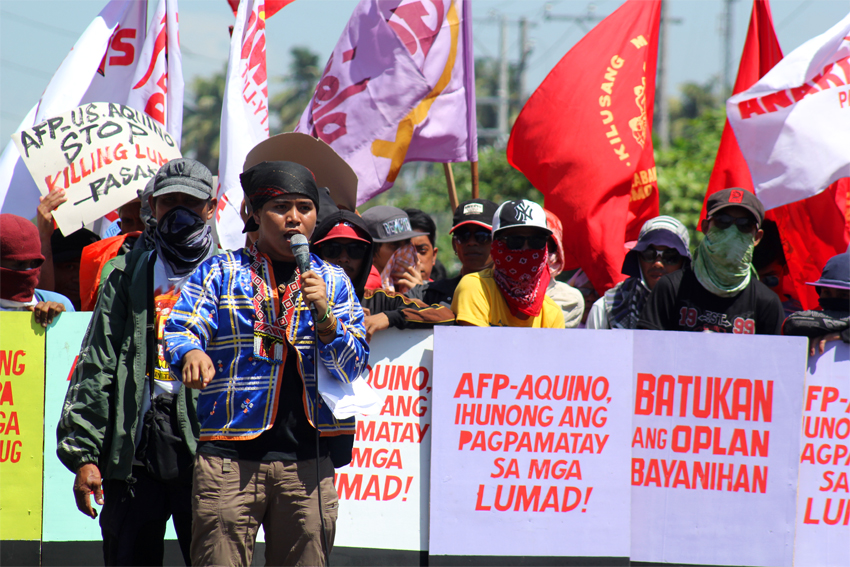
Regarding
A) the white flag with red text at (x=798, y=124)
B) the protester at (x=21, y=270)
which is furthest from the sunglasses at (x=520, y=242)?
the protester at (x=21, y=270)

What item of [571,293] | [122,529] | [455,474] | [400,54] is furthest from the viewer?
[400,54]

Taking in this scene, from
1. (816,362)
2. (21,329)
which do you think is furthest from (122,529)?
(816,362)

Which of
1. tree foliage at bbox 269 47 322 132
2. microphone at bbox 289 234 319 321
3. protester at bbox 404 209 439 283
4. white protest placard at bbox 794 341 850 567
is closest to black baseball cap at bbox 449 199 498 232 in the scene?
protester at bbox 404 209 439 283

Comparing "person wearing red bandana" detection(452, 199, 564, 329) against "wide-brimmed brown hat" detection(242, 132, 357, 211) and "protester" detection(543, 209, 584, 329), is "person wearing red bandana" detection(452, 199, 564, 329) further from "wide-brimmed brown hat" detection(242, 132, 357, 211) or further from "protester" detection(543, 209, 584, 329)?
"wide-brimmed brown hat" detection(242, 132, 357, 211)

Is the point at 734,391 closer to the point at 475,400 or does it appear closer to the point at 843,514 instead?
the point at 843,514

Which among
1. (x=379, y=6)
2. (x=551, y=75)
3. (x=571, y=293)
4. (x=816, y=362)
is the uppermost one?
(x=379, y=6)

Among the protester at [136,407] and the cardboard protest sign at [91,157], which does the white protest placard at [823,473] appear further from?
the cardboard protest sign at [91,157]

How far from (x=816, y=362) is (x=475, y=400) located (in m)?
1.83

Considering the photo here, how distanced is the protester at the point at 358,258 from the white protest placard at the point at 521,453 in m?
0.13

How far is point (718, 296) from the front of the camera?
4.75m

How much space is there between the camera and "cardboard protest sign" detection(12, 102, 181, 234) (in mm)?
5133

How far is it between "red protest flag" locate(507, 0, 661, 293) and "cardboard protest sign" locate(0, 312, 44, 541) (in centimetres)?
353

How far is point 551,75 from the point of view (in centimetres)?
641

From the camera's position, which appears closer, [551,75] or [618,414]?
[618,414]
